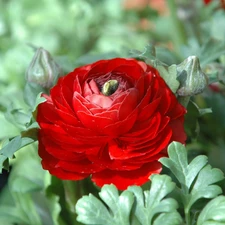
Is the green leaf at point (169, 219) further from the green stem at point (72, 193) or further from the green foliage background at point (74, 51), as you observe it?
the green stem at point (72, 193)

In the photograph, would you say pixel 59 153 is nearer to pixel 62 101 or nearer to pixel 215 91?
pixel 62 101

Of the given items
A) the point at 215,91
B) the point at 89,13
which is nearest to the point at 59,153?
the point at 215,91

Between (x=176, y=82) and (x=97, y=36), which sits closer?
(x=176, y=82)

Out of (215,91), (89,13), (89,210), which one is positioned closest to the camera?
(89,210)

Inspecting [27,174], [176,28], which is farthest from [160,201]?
[176,28]

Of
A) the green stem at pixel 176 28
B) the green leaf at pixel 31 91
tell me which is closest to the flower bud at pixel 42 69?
the green leaf at pixel 31 91
